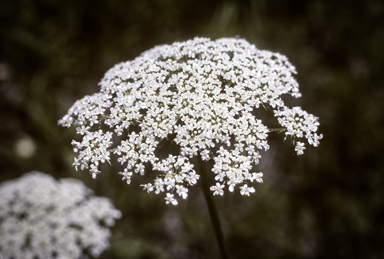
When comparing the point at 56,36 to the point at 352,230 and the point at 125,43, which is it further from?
the point at 352,230

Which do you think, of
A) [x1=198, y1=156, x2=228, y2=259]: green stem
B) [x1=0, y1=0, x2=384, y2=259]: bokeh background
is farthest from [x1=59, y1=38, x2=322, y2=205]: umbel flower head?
[x1=0, y1=0, x2=384, y2=259]: bokeh background

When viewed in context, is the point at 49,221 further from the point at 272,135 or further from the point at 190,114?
the point at 272,135

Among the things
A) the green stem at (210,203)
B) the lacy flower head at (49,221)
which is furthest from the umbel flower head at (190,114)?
the lacy flower head at (49,221)

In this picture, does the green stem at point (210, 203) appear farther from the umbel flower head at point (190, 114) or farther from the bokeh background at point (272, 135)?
the bokeh background at point (272, 135)

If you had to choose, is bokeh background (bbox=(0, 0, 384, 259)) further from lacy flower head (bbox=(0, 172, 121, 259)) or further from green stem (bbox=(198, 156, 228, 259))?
green stem (bbox=(198, 156, 228, 259))

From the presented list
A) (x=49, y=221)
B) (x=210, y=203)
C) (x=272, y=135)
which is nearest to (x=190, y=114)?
(x=210, y=203)
